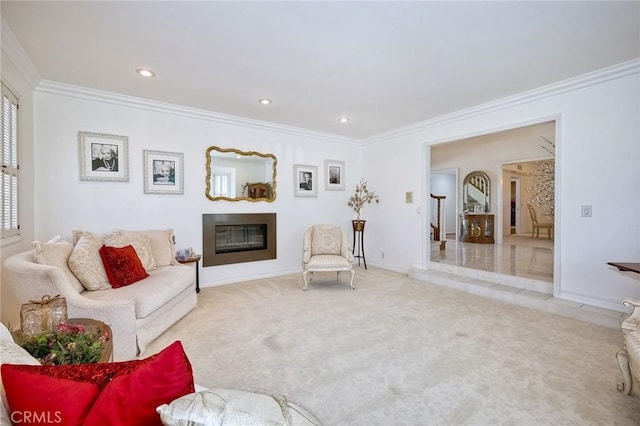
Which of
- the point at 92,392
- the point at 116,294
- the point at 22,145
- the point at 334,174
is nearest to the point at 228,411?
the point at 92,392

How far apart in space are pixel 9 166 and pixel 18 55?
101 cm

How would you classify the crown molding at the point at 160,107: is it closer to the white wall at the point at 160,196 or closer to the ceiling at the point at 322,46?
the white wall at the point at 160,196

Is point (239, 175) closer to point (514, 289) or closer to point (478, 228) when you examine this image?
point (514, 289)

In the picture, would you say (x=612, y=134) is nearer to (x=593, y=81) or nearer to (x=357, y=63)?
(x=593, y=81)

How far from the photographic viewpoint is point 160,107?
158 inches

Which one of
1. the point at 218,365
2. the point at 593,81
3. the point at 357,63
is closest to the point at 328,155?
the point at 357,63

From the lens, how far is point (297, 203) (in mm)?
5328

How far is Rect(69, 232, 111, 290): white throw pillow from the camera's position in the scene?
2.53m

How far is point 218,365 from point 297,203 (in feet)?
11.1

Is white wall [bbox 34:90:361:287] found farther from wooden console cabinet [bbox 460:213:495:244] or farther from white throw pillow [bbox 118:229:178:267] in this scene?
wooden console cabinet [bbox 460:213:495:244]

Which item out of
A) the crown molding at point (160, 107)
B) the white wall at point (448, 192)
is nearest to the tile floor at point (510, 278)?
the crown molding at point (160, 107)

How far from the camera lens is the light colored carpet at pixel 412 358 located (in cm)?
177

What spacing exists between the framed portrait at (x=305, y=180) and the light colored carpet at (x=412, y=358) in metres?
2.18

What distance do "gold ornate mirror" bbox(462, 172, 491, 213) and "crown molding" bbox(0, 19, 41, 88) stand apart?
8.76 metres
